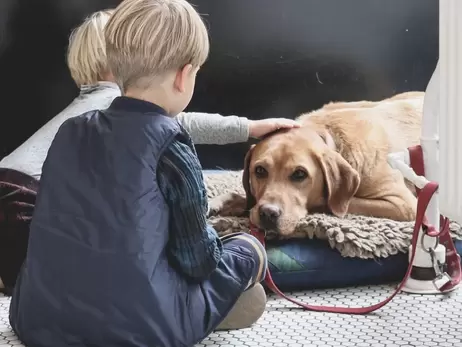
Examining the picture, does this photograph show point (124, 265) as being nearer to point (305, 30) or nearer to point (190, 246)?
point (190, 246)

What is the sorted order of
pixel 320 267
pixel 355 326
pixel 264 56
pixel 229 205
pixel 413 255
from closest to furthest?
pixel 355 326, pixel 413 255, pixel 320 267, pixel 229 205, pixel 264 56

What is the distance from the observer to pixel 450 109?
172 cm

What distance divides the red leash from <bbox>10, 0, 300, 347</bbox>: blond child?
0.37 meters

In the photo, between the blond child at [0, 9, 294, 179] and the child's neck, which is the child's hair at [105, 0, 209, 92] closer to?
the child's neck

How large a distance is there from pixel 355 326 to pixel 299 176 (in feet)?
1.66

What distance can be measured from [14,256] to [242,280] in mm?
693

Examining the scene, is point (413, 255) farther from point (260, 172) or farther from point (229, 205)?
point (229, 205)

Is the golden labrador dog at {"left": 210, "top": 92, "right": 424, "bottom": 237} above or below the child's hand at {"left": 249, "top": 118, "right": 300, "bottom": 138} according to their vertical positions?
below

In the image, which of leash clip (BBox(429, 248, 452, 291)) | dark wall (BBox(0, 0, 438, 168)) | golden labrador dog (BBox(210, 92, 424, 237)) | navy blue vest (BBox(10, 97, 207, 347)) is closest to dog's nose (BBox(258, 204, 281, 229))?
golden labrador dog (BBox(210, 92, 424, 237))

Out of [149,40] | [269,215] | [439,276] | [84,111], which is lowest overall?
[439,276]

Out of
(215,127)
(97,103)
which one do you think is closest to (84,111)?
(97,103)

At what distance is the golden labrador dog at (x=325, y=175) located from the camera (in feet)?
6.75

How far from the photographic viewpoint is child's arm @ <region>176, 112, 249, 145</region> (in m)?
2.14

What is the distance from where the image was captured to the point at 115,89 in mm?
2047
